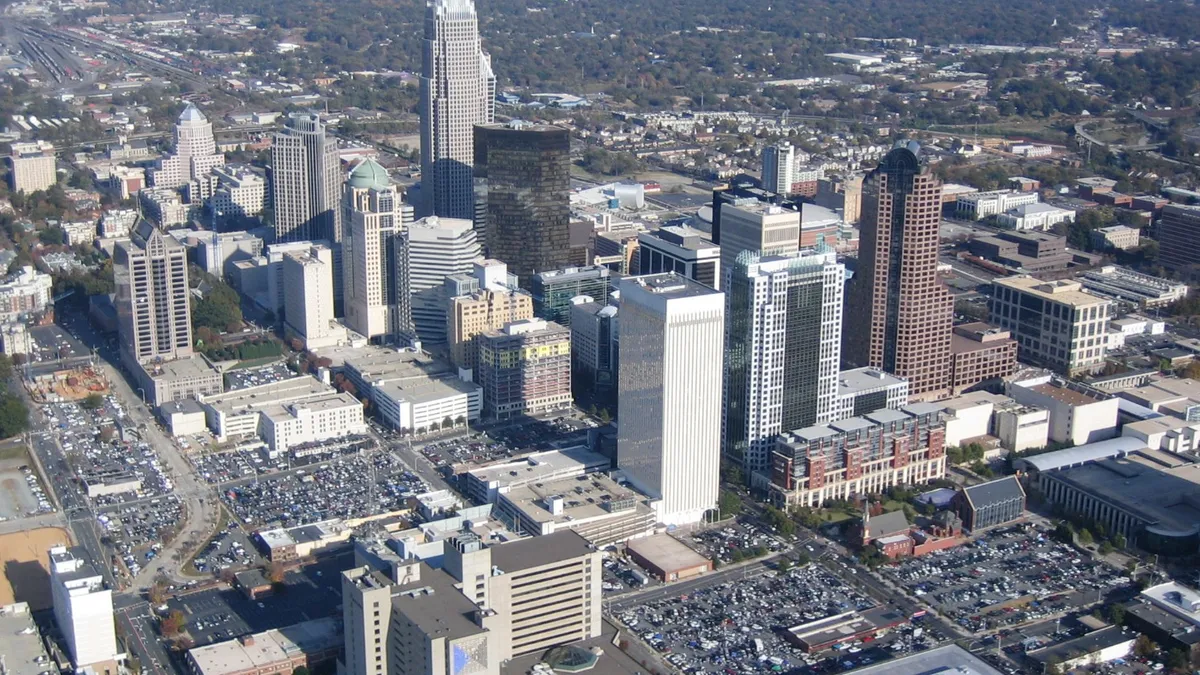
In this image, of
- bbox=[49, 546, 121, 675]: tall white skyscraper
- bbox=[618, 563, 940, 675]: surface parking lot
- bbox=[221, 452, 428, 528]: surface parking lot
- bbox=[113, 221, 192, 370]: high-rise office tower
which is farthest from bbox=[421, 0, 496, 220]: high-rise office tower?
bbox=[49, 546, 121, 675]: tall white skyscraper

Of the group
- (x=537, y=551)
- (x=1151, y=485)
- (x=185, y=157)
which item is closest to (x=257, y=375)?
(x=537, y=551)

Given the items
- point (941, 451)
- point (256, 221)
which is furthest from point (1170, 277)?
point (256, 221)

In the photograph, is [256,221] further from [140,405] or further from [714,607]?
[714,607]

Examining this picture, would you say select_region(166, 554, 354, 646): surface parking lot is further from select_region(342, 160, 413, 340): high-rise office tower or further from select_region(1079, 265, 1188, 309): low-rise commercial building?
select_region(1079, 265, 1188, 309): low-rise commercial building

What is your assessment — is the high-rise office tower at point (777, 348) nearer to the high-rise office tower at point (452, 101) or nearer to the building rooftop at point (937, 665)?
the building rooftop at point (937, 665)

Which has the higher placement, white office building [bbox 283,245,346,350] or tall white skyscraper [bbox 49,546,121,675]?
white office building [bbox 283,245,346,350]

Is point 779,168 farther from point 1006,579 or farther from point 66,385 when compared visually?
point 1006,579

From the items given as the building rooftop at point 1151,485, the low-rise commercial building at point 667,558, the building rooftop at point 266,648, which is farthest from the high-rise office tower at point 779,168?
the building rooftop at point 266,648
